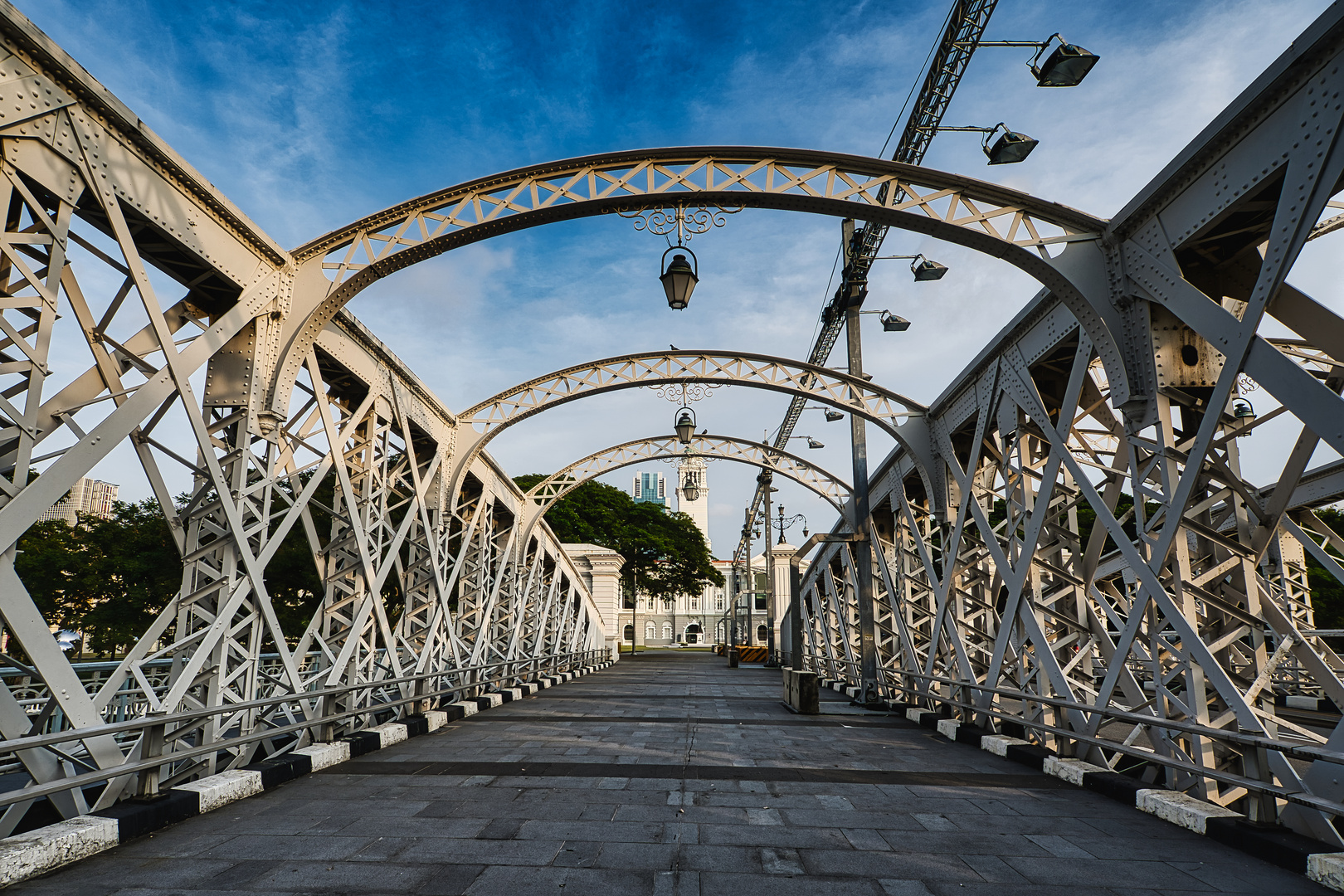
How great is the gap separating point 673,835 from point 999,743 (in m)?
5.47

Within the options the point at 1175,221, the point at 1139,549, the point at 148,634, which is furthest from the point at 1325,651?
the point at 148,634

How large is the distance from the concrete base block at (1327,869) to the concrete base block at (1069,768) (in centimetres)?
276

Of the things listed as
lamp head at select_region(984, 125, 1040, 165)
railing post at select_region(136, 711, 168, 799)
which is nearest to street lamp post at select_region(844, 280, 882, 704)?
lamp head at select_region(984, 125, 1040, 165)

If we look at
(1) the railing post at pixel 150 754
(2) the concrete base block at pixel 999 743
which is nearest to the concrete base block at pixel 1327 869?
(1) the railing post at pixel 150 754

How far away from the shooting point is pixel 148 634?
6.05m

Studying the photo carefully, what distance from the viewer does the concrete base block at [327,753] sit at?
7.79 m

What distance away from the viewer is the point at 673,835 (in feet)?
18.2

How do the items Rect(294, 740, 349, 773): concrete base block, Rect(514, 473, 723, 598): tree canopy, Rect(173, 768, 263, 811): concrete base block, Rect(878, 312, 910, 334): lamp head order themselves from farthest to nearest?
Rect(514, 473, 723, 598): tree canopy
Rect(878, 312, 910, 334): lamp head
Rect(294, 740, 349, 773): concrete base block
Rect(173, 768, 263, 811): concrete base block

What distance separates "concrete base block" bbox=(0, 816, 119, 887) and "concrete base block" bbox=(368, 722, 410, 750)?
4475 millimetres

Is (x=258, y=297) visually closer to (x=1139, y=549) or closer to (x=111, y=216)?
(x=111, y=216)

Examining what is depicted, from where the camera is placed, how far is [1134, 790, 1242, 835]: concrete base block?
546cm

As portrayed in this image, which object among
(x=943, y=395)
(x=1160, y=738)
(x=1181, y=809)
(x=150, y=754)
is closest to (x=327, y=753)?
(x=150, y=754)

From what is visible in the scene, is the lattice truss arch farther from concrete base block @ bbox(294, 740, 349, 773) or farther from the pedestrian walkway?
concrete base block @ bbox(294, 740, 349, 773)

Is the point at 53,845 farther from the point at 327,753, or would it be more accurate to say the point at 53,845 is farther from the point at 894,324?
the point at 894,324
